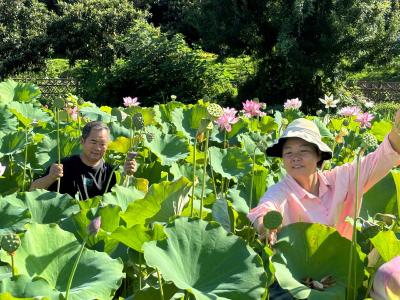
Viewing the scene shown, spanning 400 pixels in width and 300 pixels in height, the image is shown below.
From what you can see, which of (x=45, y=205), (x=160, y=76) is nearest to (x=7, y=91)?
(x=45, y=205)

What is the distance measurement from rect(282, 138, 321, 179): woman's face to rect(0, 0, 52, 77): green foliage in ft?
38.7

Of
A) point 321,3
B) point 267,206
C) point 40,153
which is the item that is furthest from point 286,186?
point 321,3

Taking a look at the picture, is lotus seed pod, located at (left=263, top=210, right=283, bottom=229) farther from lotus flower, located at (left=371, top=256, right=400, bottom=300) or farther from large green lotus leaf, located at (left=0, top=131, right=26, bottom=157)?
large green lotus leaf, located at (left=0, top=131, right=26, bottom=157)

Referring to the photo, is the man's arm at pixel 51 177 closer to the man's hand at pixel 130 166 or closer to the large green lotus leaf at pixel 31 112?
the man's hand at pixel 130 166

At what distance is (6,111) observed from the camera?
317cm

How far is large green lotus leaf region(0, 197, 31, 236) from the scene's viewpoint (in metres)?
1.68

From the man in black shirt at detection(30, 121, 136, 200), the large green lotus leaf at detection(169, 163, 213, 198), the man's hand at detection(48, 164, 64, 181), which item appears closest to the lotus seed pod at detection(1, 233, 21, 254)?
the man's hand at detection(48, 164, 64, 181)

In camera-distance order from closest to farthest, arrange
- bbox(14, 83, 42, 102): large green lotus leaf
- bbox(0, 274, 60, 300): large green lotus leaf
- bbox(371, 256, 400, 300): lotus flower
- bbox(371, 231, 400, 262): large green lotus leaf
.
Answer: bbox(0, 274, 60, 300): large green lotus leaf
bbox(371, 256, 400, 300): lotus flower
bbox(371, 231, 400, 262): large green lotus leaf
bbox(14, 83, 42, 102): large green lotus leaf

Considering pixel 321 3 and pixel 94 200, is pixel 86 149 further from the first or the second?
pixel 321 3

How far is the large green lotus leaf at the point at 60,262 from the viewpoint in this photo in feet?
4.56

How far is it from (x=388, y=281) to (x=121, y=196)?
87 centimetres

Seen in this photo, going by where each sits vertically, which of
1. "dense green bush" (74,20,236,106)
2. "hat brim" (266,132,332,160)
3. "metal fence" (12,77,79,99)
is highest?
"hat brim" (266,132,332,160)

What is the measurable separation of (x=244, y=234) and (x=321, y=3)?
8529 millimetres

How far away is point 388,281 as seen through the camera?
1.32m
